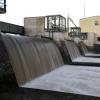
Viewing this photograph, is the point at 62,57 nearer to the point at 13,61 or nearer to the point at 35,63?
the point at 35,63

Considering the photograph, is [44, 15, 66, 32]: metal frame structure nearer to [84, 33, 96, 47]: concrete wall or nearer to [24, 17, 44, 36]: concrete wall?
[24, 17, 44, 36]: concrete wall

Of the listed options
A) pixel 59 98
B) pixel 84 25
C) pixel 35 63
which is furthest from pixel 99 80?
pixel 84 25

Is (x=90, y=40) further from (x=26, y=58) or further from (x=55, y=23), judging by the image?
(x=26, y=58)

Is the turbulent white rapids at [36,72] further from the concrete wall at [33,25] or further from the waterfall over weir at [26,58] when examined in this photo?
the concrete wall at [33,25]

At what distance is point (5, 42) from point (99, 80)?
91.5 inches

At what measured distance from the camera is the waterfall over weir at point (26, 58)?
13.7 feet

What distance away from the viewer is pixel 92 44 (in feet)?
51.5

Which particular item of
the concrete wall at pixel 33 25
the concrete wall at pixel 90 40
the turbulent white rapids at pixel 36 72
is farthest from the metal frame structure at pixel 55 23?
the concrete wall at pixel 90 40

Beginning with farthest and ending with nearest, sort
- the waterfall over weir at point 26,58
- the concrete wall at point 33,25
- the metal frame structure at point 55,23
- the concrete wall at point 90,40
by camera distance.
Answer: the concrete wall at point 90,40 → the concrete wall at point 33,25 → the metal frame structure at point 55,23 → the waterfall over weir at point 26,58

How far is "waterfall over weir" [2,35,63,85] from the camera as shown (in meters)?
4.17

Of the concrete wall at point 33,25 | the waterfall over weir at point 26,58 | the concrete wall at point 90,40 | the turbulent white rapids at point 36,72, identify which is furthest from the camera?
the concrete wall at point 90,40

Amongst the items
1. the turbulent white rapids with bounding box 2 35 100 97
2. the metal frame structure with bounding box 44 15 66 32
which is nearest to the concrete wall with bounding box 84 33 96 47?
the metal frame structure with bounding box 44 15 66 32

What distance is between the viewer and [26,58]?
15.8 ft

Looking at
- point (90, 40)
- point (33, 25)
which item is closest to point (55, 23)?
point (33, 25)
